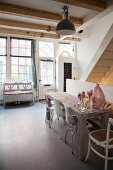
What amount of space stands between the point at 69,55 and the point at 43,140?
16.5ft

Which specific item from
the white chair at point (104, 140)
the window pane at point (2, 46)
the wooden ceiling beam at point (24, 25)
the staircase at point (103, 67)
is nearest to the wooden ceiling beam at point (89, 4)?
the staircase at point (103, 67)

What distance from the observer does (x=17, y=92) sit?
6.32 m

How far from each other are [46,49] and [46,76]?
1.22 metres

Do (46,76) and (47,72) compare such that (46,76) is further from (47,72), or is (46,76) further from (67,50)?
(67,50)

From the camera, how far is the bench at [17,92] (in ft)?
20.1

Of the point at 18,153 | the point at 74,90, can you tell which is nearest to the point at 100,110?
the point at 18,153

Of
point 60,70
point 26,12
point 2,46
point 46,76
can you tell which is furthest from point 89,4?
point 46,76

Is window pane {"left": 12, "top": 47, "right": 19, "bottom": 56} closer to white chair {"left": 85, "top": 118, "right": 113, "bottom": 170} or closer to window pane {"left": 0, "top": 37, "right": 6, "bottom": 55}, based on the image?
window pane {"left": 0, "top": 37, "right": 6, "bottom": 55}

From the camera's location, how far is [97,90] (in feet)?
10.1

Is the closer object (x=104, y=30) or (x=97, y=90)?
(x=97, y=90)

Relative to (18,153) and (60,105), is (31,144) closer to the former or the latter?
(18,153)

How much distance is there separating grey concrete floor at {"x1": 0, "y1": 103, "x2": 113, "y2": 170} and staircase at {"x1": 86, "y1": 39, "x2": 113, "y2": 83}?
1.87m

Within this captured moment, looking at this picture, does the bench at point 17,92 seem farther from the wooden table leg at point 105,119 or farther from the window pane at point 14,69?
the wooden table leg at point 105,119

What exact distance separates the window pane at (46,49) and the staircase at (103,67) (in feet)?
9.90
